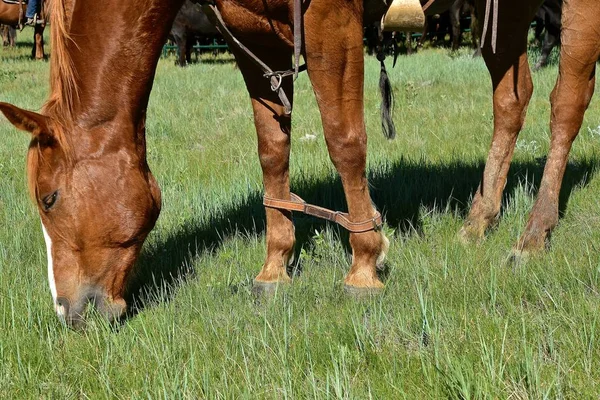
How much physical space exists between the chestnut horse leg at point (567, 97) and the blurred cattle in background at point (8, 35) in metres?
20.9

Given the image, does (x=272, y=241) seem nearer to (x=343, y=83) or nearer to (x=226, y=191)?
(x=343, y=83)

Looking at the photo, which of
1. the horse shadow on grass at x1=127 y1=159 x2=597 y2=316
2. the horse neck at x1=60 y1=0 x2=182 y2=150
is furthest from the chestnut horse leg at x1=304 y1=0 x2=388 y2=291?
the horse neck at x1=60 y1=0 x2=182 y2=150

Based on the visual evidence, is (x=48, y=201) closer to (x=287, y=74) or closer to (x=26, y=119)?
(x=26, y=119)

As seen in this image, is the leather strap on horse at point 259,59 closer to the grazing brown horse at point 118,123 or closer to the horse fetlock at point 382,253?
the grazing brown horse at point 118,123

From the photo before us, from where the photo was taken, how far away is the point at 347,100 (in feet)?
9.30

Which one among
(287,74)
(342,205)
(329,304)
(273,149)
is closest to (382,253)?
(329,304)

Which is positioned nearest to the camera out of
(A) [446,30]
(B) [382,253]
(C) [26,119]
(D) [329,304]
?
(C) [26,119]

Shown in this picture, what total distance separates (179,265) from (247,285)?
0.47 metres

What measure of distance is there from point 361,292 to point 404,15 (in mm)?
1235

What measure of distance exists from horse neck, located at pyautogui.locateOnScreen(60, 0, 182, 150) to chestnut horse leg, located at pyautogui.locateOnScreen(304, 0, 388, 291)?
57 centimetres

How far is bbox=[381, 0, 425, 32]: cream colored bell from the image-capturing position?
3090 mm

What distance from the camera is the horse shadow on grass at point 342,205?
3355mm

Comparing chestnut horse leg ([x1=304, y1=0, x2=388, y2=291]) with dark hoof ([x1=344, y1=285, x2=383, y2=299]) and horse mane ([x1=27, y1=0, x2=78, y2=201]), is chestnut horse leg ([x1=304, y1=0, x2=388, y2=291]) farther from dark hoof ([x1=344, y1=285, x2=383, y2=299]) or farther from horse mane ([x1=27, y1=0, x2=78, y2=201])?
horse mane ([x1=27, y1=0, x2=78, y2=201])

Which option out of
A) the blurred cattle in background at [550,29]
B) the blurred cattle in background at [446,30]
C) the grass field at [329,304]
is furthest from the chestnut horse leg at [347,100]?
the blurred cattle in background at [446,30]
